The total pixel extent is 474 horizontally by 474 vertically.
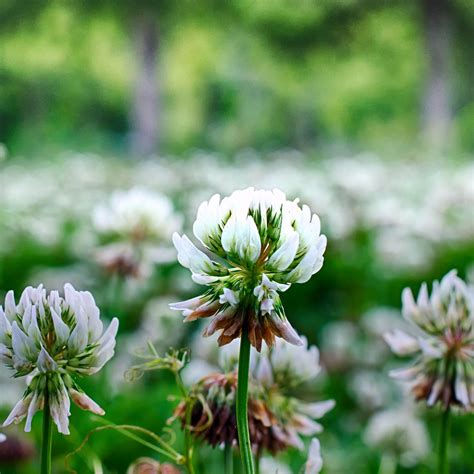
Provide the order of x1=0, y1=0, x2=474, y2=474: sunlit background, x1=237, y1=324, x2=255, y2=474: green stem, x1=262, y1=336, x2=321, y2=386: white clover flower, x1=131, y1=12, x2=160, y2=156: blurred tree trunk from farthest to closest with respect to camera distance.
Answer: x1=131, y1=12, x2=160, y2=156: blurred tree trunk, x1=0, y1=0, x2=474, y2=474: sunlit background, x1=262, y1=336, x2=321, y2=386: white clover flower, x1=237, y1=324, x2=255, y2=474: green stem

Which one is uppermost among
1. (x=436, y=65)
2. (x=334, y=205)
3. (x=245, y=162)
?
(x=436, y=65)

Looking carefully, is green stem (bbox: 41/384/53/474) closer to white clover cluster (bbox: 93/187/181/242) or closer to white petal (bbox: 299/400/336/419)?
white petal (bbox: 299/400/336/419)

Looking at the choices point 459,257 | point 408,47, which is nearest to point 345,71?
point 408,47

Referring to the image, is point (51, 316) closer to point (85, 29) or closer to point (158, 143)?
point (158, 143)

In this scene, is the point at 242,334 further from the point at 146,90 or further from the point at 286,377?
the point at 146,90

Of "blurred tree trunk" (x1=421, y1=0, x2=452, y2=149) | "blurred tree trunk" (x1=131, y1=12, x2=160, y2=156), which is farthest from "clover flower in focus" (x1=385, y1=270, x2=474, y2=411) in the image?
"blurred tree trunk" (x1=131, y1=12, x2=160, y2=156)

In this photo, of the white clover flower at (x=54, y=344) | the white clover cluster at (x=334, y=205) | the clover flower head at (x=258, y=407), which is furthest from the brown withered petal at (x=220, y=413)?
the white clover cluster at (x=334, y=205)

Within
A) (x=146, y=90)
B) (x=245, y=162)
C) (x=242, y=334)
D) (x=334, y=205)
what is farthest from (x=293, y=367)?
(x=146, y=90)
